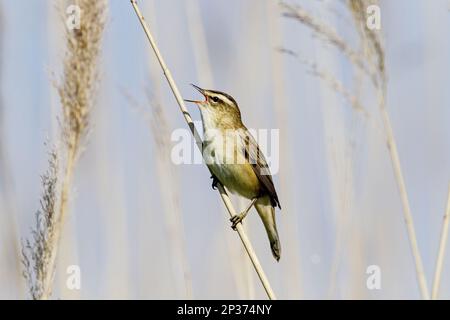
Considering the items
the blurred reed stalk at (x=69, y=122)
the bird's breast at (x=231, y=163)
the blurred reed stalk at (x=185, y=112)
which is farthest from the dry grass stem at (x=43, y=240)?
the bird's breast at (x=231, y=163)

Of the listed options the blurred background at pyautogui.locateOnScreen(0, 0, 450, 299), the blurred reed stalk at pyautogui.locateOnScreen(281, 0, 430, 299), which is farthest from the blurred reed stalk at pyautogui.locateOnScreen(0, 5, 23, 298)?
the blurred reed stalk at pyautogui.locateOnScreen(281, 0, 430, 299)

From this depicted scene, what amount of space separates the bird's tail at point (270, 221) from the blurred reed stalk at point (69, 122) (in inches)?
56.9

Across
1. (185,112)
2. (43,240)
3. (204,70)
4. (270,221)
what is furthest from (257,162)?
(43,240)

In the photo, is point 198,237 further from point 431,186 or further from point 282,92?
point 431,186

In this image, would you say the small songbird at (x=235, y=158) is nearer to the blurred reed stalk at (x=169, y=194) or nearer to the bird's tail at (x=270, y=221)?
the bird's tail at (x=270, y=221)

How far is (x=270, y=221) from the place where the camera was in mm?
3590

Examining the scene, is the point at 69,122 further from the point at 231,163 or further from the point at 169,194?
the point at 169,194

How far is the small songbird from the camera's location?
3414 mm

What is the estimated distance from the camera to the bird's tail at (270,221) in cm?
357

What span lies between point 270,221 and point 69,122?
148cm

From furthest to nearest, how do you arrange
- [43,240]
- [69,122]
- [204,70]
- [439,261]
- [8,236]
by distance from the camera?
[204,70], [8,236], [439,261], [69,122], [43,240]

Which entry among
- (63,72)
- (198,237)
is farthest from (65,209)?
(198,237)

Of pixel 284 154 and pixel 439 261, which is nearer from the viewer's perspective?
pixel 439 261

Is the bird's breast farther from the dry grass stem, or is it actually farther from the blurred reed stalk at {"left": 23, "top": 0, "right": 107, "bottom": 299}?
the dry grass stem
